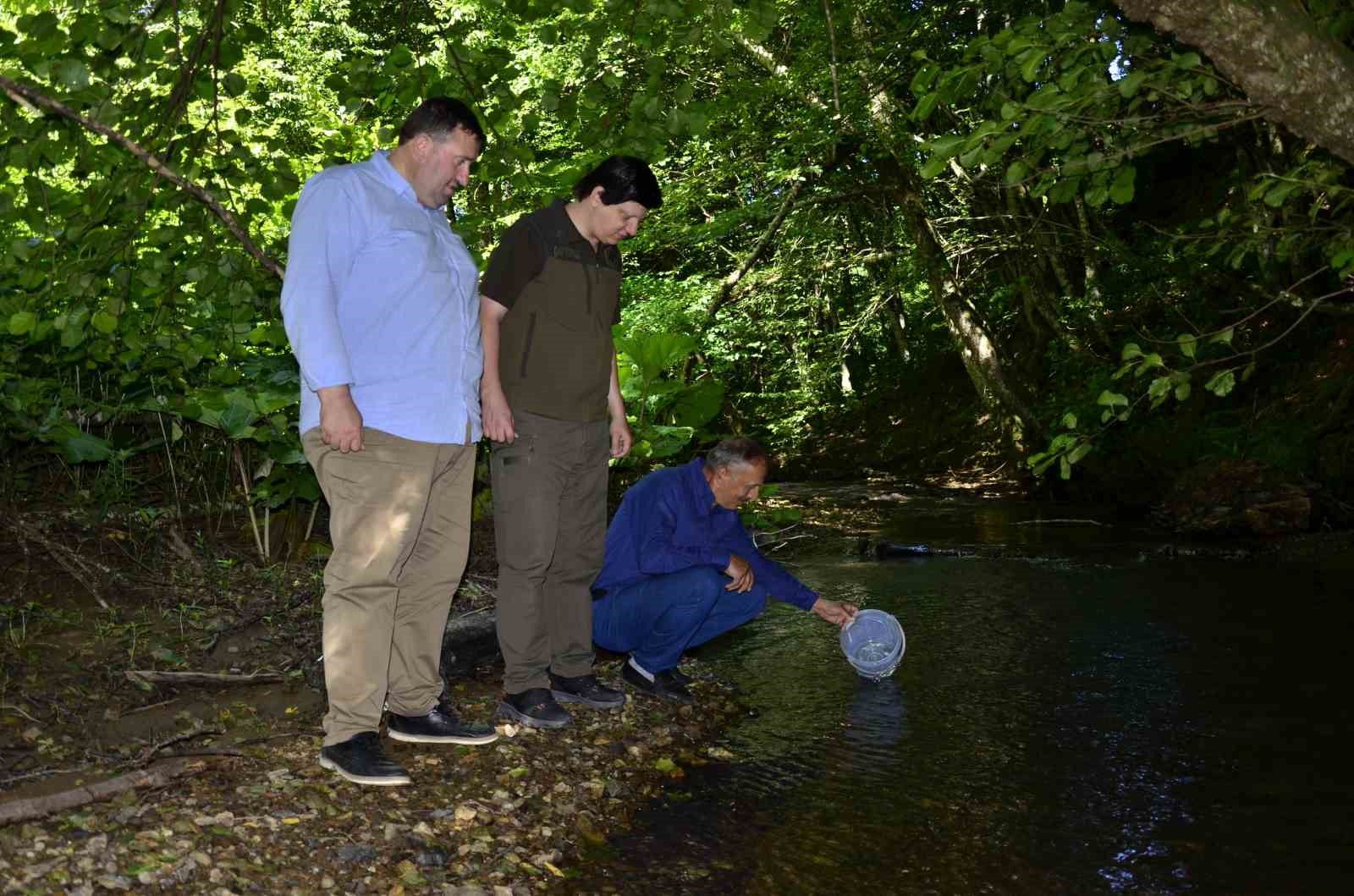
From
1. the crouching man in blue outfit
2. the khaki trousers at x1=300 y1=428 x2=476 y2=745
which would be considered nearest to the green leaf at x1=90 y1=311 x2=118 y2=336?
the khaki trousers at x1=300 y1=428 x2=476 y2=745

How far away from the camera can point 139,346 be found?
4.82 metres

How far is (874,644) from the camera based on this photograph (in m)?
5.75

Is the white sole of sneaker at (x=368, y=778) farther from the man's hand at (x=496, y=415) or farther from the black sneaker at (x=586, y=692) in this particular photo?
the man's hand at (x=496, y=415)

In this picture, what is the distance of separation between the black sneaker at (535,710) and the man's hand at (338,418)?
4.30 ft

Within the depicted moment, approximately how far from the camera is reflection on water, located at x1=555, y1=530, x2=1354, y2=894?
3324 millimetres

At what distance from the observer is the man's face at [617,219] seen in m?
4.18

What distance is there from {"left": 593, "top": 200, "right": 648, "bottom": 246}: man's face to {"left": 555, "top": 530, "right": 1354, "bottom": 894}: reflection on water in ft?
6.18

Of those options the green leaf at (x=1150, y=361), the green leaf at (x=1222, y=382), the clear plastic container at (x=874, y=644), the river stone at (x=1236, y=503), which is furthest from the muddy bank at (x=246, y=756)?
the river stone at (x=1236, y=503)

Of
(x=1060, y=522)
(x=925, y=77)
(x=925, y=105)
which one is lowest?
Answer: (x=1060, y=522)

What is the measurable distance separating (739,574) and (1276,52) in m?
2.64

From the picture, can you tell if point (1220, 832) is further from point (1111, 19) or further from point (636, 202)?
point (636, 202)

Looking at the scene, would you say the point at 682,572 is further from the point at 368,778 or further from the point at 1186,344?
the point at 1186,344

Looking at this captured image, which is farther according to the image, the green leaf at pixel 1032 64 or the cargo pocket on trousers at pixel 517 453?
the cargo pocket on trousers at pixel 517 453

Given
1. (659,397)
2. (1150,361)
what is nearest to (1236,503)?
(659,397)
